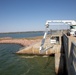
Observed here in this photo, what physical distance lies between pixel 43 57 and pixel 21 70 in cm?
1094

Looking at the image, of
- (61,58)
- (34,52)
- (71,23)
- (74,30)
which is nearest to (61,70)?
(61,58)

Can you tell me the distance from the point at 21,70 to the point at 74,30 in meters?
11.6

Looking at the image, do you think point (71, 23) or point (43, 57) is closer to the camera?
point (71, 23)

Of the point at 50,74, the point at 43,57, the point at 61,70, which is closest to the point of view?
the point at 61,70

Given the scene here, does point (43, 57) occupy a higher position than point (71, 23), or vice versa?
point (71, 23)

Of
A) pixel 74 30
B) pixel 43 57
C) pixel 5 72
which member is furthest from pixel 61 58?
pixel 43 57

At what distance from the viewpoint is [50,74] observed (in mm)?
22734

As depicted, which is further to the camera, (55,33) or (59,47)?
(55,33)

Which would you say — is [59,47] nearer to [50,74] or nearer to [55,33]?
[55,33]

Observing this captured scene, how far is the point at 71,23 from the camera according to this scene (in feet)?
78.9

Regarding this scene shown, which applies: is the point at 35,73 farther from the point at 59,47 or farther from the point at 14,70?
the point at 59,47

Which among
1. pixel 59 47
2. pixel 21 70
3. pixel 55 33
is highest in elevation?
pixel 55 33

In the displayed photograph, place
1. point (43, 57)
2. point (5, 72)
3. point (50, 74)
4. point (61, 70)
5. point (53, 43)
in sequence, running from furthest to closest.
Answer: point (53, 43), point (43, 57), point (5, 72), point (50, 74), point (61, 70)

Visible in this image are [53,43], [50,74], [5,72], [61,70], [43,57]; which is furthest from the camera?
[53,43]
